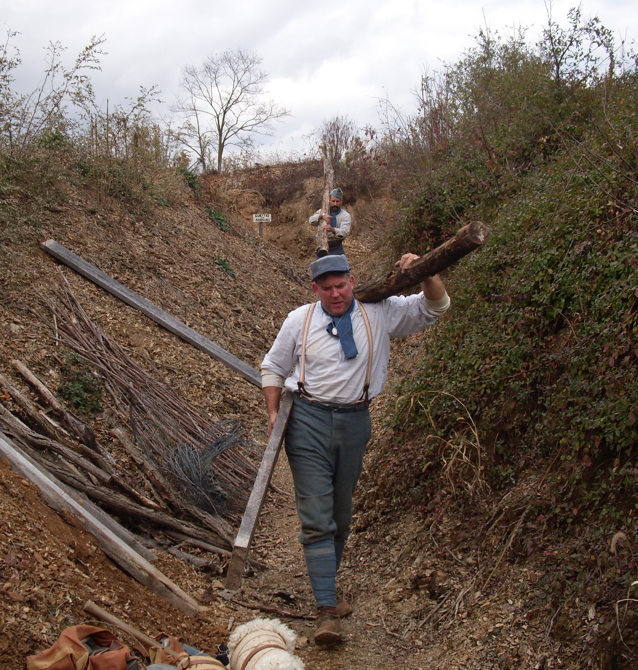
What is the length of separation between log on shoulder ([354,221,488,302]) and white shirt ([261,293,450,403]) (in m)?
0.10

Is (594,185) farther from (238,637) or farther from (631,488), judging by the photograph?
(238,637)

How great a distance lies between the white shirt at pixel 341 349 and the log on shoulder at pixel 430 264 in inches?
3.8

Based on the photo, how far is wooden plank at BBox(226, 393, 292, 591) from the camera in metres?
3.79

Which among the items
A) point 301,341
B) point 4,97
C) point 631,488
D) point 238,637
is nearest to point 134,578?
point 238,637

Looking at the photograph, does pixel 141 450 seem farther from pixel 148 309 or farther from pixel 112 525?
pixel 148 309

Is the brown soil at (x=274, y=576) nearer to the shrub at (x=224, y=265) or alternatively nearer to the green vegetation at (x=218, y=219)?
the shrub at (x=224, y=265)

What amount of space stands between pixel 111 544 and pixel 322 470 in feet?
4.24

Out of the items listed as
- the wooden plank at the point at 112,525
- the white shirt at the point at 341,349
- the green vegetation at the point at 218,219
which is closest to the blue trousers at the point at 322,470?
the white shirt at the point at 341,349

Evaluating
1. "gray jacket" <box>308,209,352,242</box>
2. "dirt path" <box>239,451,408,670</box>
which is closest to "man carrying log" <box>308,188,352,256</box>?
"gray jacket" <box>308,209,352,242</box>

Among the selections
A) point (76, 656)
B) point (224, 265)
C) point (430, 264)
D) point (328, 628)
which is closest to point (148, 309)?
point (224, 265)

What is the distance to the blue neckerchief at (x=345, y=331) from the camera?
3.73m

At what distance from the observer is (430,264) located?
12.1ft

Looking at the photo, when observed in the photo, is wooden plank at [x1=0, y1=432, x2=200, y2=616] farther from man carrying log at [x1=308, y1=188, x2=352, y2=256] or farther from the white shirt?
man carrying log at [x1=308, y1=188, x2=352, y2=256]

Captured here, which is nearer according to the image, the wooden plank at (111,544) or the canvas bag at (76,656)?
the canvas bag at (76,656)
